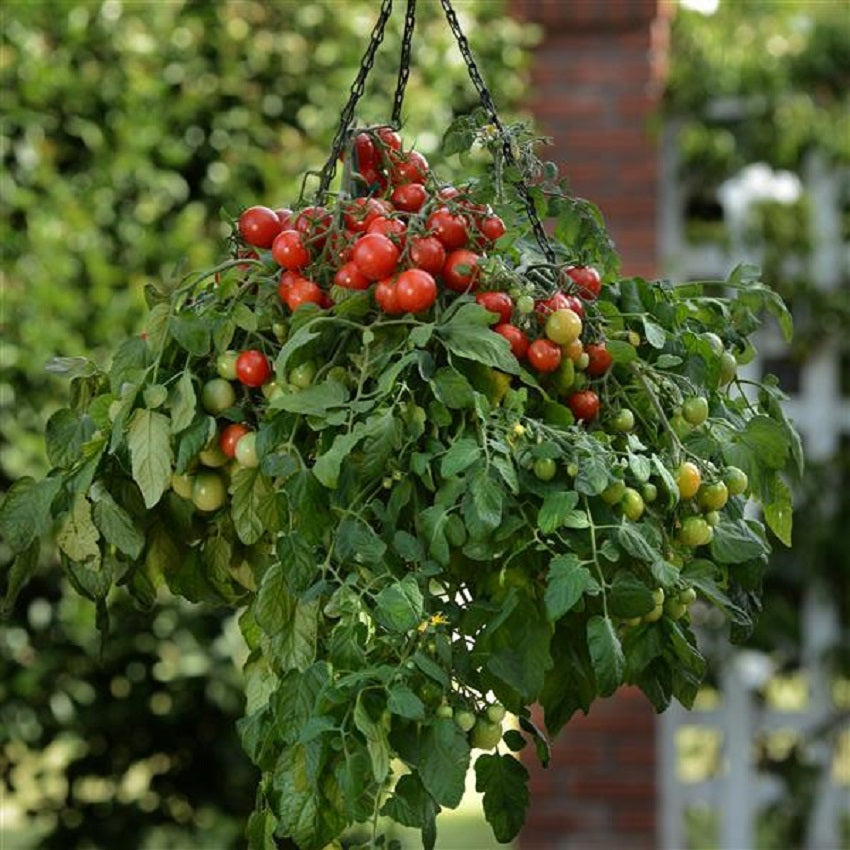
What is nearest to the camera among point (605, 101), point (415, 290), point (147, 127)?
point (415, 290)

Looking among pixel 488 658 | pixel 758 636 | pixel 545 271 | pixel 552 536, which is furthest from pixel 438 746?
pixel 758 636

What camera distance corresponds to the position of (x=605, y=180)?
3.39 metres

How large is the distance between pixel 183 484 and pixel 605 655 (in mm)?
399

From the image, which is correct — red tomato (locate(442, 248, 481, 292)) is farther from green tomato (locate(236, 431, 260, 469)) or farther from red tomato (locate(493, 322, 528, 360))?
green tomato (locate(236, 431, 260, 469))

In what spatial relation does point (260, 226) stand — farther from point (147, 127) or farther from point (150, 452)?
point (147, 127)

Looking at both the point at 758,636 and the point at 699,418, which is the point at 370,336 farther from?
the point at 758,636

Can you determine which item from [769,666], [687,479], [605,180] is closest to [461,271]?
[687,479]

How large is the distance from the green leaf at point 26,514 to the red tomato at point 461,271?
0.35 meters

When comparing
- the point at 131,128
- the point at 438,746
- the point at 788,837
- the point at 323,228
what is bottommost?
the point at 788,837

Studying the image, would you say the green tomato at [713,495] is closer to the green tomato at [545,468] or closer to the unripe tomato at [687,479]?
the unripe tomato at [687,479]

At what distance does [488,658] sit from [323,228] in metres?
0.37

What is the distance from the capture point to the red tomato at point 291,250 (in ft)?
4.34

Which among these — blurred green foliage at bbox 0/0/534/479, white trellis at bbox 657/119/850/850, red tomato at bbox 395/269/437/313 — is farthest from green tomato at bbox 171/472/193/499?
white trellis at bbox 657/119/850/850

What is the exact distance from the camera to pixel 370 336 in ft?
4.07
